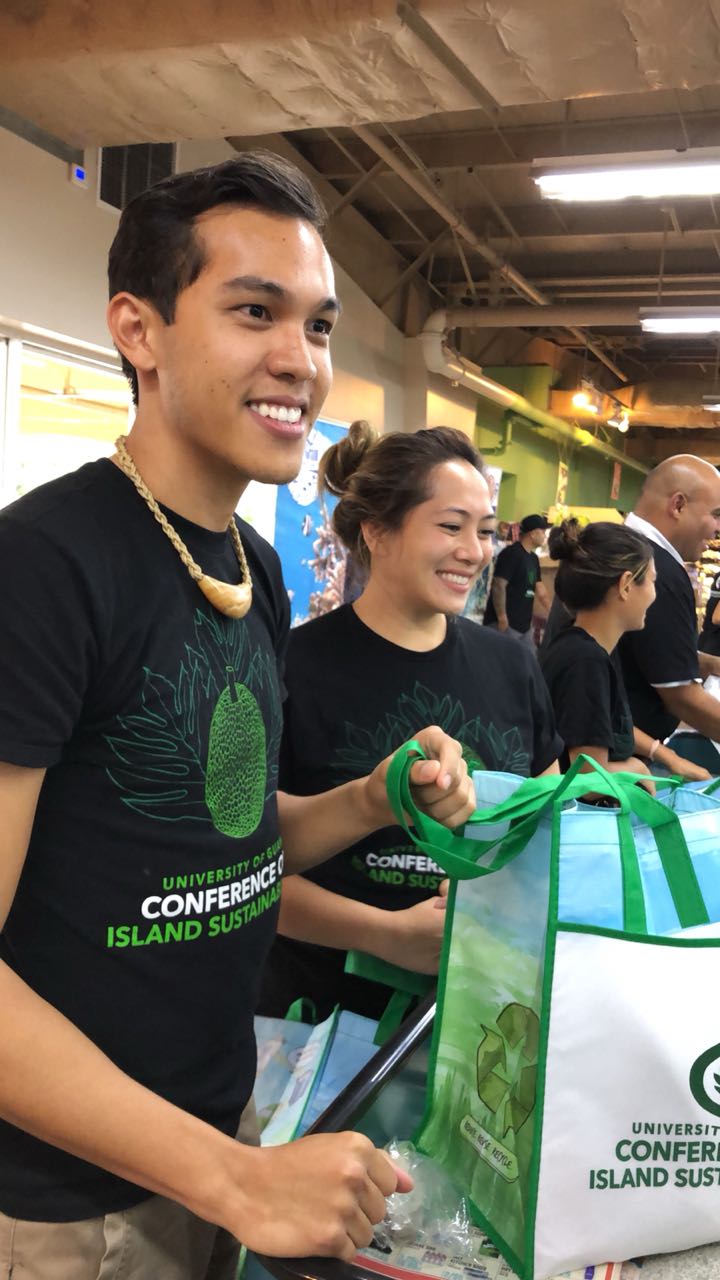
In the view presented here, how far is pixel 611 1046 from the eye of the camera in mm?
820

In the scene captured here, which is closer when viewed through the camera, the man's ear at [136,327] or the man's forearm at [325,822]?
the man's ear at [136,327]

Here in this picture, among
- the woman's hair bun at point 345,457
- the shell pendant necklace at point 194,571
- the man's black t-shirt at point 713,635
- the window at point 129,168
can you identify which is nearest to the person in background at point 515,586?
the man's black t-shirt at point 713,635

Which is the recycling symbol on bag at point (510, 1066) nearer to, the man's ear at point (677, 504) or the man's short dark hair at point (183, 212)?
the man's short dark hair at point (183, 212)

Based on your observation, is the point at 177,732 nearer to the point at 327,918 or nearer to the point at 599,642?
the point at 327,918

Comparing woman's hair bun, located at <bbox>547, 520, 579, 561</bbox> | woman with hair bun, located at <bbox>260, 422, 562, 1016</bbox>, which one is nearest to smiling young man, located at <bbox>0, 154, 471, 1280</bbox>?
woman with hair bun, located at <bbox>260, 422, 562, 1016</bbox>

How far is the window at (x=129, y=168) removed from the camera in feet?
16.2

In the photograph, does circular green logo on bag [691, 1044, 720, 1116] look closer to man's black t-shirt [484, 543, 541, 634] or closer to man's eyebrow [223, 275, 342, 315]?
man's eyebrow [223, 275, 342, 315]

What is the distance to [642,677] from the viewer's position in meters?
3.46

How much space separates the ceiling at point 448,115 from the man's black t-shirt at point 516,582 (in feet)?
7.54

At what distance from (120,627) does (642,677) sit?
9.28 ft

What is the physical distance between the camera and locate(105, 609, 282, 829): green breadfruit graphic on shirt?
902 mm

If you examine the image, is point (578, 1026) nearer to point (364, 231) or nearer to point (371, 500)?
point (371, 500)

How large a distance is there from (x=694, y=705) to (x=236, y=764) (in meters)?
2.59

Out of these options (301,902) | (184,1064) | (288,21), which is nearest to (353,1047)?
(301,902)
